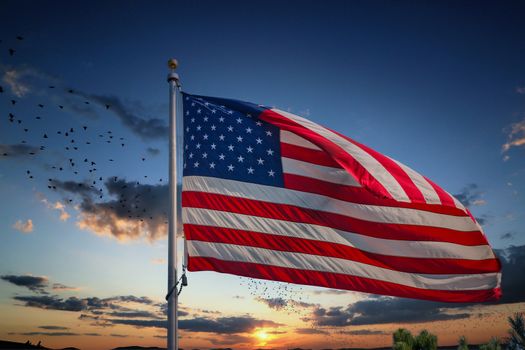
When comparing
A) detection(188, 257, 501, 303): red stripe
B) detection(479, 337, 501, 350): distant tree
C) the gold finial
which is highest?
the gold finial

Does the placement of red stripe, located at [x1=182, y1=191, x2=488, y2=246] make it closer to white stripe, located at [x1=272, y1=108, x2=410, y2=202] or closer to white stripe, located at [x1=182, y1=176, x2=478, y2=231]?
white stripe, located at [x1=182, y1=176, x2=478, y2=231]

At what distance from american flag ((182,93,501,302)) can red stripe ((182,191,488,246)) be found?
0.02 m

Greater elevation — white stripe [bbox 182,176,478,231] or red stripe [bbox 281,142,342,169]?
red stripe [bbox 281,142,342,169]

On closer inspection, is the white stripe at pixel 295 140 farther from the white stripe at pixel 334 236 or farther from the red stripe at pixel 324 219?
the white stripe at pixel 334 236

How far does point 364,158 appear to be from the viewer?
979cm

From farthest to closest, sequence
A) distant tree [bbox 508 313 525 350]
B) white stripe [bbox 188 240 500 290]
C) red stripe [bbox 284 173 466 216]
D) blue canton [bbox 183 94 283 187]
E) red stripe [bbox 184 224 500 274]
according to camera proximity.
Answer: red stripe [bbox 284 173 466 216] → blue canton [bbox 183 94 283 187] → red stripe [bbox 184 224 500 274] → white stripe [bbox 188 240 500 290] → distant tree [bbox 508 313 525 350]

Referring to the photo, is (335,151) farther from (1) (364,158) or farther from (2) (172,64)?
(2) (172,64)

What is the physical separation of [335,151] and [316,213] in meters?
1.45

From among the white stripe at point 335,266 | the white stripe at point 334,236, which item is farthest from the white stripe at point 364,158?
the white stripe at point 335,266

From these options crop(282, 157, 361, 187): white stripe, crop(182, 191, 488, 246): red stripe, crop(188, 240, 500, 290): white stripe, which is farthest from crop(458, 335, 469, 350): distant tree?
crop(282, 157, 361, 187): white stripe

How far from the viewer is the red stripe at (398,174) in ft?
31.8

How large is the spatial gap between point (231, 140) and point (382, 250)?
4.22 m

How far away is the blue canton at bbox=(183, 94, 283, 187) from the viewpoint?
991cm

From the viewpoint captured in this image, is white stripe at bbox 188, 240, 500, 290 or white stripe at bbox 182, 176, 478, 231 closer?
white stripe at bbox 188, 240, 500, 290
